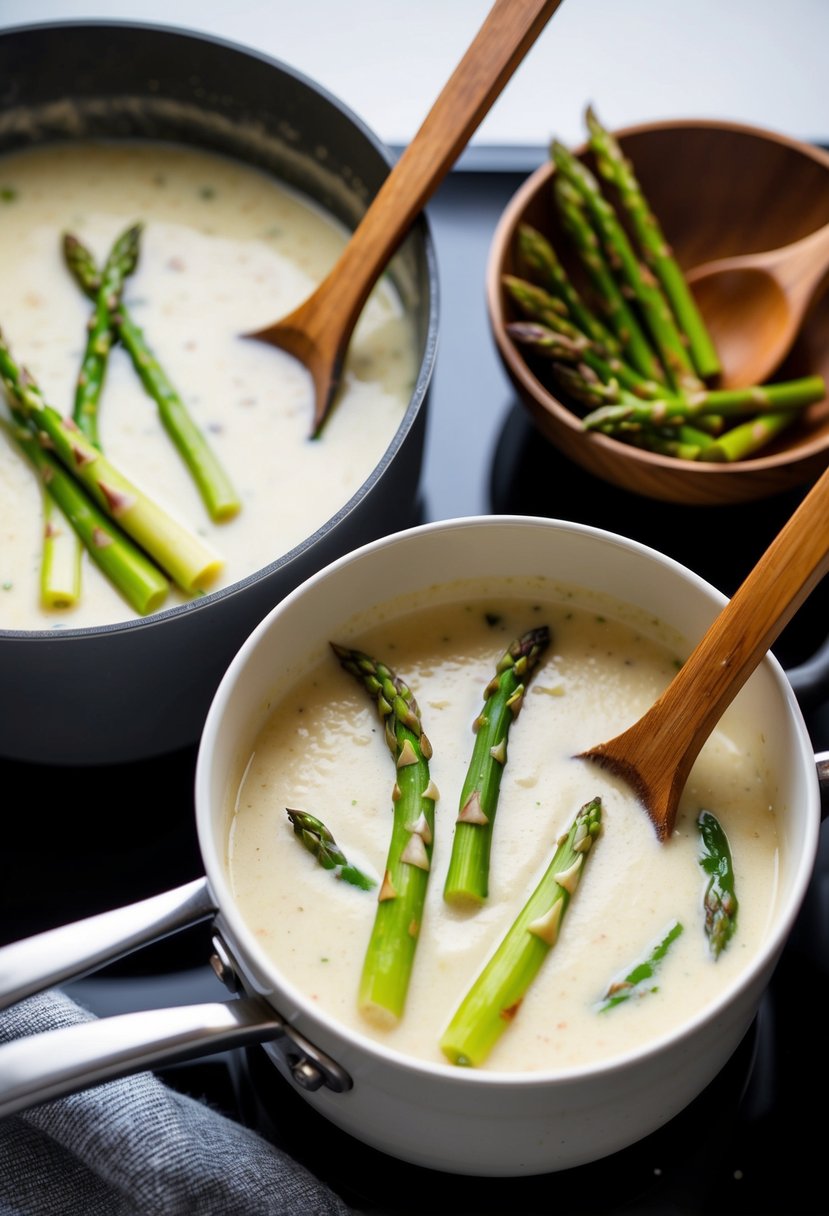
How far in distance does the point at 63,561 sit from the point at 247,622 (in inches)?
10.1

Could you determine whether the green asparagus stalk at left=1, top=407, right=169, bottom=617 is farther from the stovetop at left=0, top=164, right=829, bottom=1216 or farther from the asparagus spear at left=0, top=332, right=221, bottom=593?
the stovetop at left=0, top=164, right=829, bottom=1216

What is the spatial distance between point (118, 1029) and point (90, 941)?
0.06 meters

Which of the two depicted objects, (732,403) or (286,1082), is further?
(732,403)

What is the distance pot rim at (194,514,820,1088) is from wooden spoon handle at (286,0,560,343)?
0.44 meters

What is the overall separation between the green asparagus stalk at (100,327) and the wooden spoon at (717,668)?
70 cm

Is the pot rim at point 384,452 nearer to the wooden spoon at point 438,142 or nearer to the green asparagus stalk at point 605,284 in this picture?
the wooden spoon at point 438,142

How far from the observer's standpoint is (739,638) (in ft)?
3.28

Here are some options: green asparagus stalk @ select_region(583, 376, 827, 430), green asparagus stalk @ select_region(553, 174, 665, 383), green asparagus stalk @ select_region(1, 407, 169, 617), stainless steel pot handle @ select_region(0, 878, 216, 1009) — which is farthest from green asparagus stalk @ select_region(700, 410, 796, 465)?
stainless steel pot handle @ select_region(0, 878, 216, 1009)

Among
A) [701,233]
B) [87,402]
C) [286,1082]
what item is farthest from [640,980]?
[701,233]

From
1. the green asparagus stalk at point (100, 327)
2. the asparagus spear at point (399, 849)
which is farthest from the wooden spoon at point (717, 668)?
the green asparagus stalk at point (100, 327)

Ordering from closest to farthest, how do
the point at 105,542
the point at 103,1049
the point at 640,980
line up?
the point at 103,1049, the point at 640,980, the point at 105,542

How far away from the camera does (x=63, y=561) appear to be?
135 centimetres

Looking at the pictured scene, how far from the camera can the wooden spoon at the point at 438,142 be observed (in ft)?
4.50

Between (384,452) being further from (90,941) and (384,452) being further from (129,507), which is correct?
(90,941)
